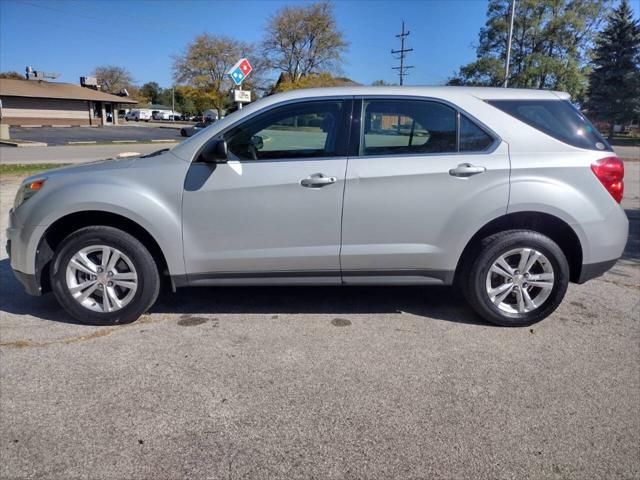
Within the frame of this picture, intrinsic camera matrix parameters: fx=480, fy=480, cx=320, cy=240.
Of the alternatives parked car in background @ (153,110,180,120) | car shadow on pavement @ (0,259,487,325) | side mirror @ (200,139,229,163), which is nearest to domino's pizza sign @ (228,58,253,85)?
car shadow on pavement @ (0,259,487,325)

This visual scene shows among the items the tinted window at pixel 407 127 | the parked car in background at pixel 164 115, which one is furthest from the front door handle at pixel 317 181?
the parked car in background at pixel 164 115

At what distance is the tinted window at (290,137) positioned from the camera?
145 inches

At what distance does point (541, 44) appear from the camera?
50000mm

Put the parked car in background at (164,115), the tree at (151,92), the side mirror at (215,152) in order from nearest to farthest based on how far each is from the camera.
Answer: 1. the side mirror at (215,152)
2. the parked car in background at (164,115)
3. the tree at (151,92)

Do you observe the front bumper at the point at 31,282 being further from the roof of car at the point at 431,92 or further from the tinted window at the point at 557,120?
the tinted window at the point at 557,120

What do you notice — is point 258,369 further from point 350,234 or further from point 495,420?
point 495,420

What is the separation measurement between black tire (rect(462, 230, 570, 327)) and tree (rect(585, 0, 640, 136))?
5206cm

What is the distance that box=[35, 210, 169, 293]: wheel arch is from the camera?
3.75 m

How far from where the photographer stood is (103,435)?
2.51 metres

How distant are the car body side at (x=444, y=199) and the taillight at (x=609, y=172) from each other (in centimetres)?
5

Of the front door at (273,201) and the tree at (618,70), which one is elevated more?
the tree at (618,70)

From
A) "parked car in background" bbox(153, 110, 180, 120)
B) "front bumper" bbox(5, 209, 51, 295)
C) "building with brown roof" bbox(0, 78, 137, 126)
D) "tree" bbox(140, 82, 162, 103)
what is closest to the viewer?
"front bumper" bbox(5, 209, 51, 295)

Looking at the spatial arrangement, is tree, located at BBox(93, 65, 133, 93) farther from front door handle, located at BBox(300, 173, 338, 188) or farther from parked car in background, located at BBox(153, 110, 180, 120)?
front door handle, located at BBox(300, 173, 338, 188)

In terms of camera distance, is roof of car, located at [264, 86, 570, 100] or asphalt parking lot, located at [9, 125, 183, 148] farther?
asphalt parking lot, located at [9, 125, 183, 148]
